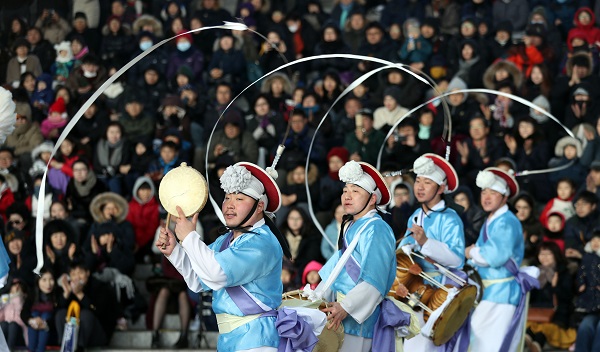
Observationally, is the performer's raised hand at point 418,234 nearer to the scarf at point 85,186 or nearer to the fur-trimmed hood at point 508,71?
the scarf at point 85,186

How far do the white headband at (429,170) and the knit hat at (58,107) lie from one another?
6.80m

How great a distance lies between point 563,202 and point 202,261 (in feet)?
25.5

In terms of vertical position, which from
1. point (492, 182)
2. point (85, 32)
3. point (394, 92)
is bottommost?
point (492, 182)

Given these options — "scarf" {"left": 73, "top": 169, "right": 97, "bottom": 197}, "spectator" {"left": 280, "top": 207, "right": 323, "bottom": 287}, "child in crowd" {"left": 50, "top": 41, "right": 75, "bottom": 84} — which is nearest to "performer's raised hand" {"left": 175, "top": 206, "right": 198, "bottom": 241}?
"spectator" {"left": 280, "top": 207, "right": 323, "bottom": 287}

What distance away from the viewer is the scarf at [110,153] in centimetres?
1493

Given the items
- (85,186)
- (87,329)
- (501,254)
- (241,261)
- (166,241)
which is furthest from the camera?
(85,186)

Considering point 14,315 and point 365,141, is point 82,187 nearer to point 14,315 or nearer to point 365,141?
point 14,315

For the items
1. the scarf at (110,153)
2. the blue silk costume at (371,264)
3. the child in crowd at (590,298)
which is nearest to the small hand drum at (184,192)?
the blue silk costume at (371,264)

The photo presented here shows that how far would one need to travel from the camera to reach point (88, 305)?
40.1 feet

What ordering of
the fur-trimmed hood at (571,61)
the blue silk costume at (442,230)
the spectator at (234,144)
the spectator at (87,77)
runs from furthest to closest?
the spectator at (87,77)
the fur-trimmed hood at (571,61)
the spectator at (234,144)
the blue silk costume at (442,230)

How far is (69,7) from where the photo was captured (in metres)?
18.8

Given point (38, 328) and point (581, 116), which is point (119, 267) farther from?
point (581, 116)

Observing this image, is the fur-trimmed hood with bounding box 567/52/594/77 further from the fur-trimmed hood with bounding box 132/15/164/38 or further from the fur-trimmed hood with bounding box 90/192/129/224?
the fur-trimmed hood with bounding box 90/192/129/224

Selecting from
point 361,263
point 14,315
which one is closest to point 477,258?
point 361,263
